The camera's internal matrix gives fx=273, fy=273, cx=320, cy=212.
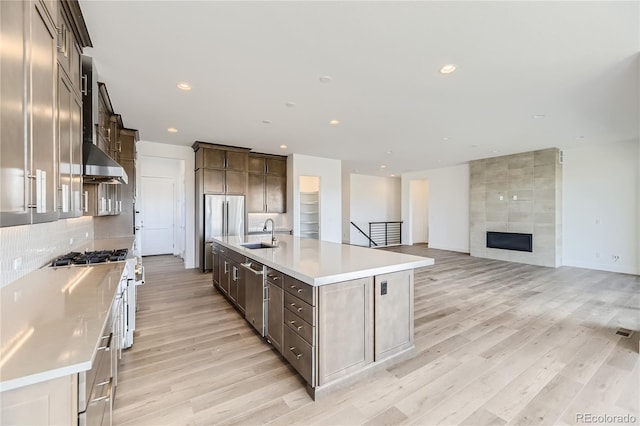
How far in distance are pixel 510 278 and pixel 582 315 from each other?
6.54 feet

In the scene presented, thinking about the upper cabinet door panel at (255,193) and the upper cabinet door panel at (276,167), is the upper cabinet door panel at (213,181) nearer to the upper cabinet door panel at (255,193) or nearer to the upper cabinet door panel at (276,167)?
the upper cabinet door panel at (255,193)

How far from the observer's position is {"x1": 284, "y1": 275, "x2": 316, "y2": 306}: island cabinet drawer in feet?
6.75

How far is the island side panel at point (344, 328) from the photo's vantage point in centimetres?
206

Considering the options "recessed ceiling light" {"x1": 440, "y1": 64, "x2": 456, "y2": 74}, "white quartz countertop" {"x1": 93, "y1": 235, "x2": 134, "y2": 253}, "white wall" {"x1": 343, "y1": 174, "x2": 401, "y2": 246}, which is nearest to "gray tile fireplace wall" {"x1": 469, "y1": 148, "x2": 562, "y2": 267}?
"white wall" {"x1": 343, "y1": 174, "x2": 401, "y2": 246}

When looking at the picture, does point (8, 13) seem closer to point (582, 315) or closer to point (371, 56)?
point (371, 56)

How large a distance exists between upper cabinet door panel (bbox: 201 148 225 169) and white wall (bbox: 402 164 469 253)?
717 centimetres

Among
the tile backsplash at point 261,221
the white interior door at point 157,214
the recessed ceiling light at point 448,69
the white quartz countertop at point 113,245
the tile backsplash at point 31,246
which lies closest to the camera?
the tile backsplash at point 31,246

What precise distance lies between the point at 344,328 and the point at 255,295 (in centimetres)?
126

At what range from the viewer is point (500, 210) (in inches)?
295

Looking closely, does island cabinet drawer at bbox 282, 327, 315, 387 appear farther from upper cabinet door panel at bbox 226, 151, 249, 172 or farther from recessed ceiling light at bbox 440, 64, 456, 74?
upper cabinet door panel at bbox 226, 151, 249, 172

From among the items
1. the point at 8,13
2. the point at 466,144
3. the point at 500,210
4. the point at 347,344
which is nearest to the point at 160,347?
the point at 347,344

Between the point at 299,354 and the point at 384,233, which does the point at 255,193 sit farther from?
the point at 384,233

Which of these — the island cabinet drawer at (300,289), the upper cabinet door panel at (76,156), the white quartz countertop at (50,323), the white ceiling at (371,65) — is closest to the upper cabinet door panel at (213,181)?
the white ceiling at (371,65)

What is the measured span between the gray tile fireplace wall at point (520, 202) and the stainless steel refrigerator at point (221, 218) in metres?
6.69
